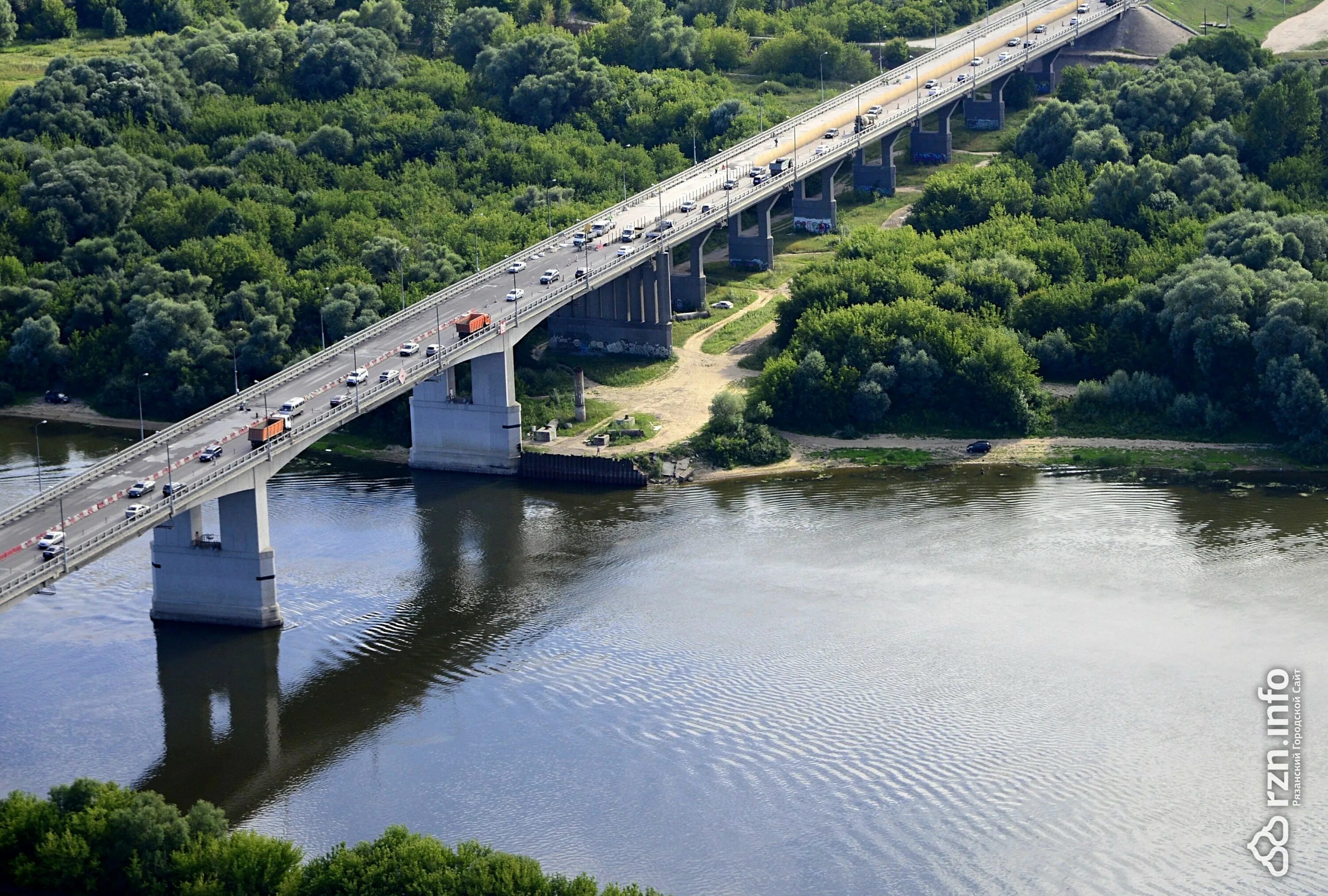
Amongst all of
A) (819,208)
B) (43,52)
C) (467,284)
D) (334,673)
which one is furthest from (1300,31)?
(334,673)

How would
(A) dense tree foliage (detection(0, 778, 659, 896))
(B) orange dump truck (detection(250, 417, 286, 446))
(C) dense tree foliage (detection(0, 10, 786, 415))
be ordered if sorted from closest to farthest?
(A) dense tree foliage (detection(0, 778, 659, 896)), (B) orange dump truck (detection(250, 417, 286, 446)), (C) dense tree foliage (detection(0, 10, 786, 415))

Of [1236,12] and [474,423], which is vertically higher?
[1236,12]

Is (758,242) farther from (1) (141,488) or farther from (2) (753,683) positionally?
(2) (753,683)

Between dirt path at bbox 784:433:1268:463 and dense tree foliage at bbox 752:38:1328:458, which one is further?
dense tree foliage at bbox 752:38:1328:458

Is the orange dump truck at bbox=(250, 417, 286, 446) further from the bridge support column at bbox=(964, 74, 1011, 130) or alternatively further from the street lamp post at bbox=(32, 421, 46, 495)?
the bridge support column at bbox=(964, 74, 1011, 130)

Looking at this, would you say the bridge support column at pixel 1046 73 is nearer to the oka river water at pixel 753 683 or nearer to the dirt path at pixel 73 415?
the oka river water at pixel 753 683

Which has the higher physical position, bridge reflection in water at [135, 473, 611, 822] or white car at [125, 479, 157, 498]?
white car at [125, 479, 157, 498]

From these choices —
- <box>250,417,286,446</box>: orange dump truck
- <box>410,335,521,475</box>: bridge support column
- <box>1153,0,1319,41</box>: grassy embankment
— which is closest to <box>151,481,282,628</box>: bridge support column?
<box>250,417,286,446</box>: orange dump truck

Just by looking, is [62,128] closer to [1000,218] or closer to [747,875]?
[1000,218]
